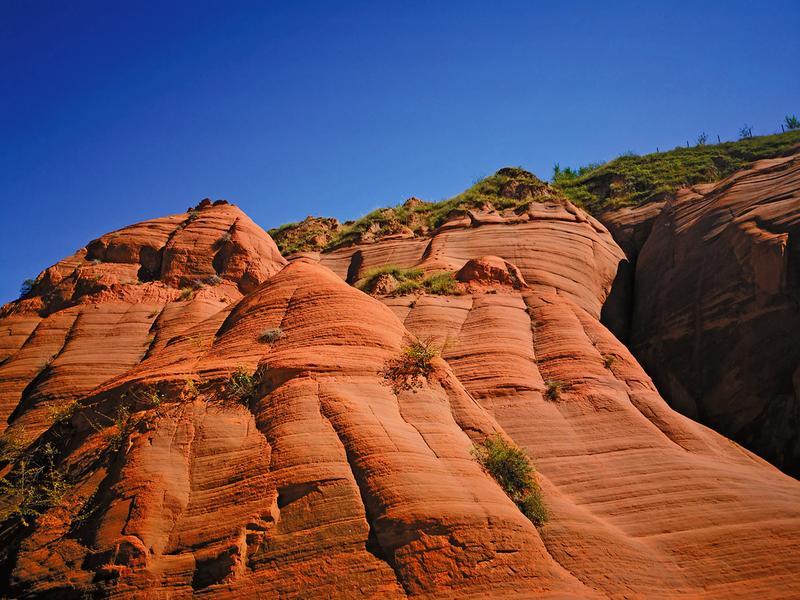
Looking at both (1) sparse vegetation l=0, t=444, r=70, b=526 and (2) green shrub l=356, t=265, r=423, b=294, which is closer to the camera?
(1) sparse vegetation l=0, t=444, r=70, b=526

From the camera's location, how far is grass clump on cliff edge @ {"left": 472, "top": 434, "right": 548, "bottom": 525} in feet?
30.9

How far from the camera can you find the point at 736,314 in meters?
20.1

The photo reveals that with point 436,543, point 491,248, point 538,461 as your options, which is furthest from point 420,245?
point 436,543

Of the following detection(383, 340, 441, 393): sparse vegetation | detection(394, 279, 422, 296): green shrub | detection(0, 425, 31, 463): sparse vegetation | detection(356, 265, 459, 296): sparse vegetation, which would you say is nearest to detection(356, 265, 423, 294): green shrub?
detection(356, 265, 459, 296): sparse vegetation

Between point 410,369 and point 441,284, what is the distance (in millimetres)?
8508

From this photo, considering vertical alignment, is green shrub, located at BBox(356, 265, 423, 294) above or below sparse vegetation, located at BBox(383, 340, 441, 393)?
above

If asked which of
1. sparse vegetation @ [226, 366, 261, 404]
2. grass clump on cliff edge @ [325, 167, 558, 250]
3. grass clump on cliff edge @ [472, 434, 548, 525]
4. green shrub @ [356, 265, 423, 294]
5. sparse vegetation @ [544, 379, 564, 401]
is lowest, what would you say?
grass clump on cliff edge @ [472, 434, 548, 525]

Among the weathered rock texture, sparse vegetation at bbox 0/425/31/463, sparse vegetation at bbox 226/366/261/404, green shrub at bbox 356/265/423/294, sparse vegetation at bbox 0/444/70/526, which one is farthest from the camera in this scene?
green shrub at bbox 356/265/423/294

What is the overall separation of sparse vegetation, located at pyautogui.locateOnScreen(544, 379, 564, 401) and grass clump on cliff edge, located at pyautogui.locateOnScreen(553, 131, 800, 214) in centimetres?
2341

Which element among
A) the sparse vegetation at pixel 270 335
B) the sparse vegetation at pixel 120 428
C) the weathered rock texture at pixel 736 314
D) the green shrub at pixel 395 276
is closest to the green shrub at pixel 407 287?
the green shrub at pixel 395 276

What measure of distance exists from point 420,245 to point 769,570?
63.8ft

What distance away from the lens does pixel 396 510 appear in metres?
7.72

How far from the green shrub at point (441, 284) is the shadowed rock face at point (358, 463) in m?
1.13

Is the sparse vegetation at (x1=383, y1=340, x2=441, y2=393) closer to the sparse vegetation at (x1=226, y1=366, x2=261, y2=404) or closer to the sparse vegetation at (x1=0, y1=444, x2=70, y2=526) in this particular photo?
the sparse vegetation at (x1=226, y1=366, x2=261, y2=404)
